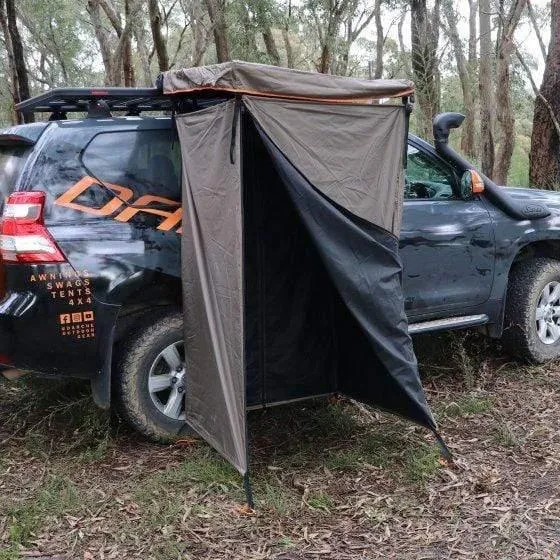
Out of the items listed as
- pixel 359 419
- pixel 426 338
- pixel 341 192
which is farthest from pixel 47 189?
pixel 426 338

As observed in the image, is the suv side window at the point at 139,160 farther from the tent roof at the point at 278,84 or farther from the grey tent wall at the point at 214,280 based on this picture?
the tent roof at the point at 278,84

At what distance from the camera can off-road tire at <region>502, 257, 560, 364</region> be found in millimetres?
5906

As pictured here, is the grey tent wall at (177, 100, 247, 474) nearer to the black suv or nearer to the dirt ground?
the black suv

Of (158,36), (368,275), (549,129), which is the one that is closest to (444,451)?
(368,275)

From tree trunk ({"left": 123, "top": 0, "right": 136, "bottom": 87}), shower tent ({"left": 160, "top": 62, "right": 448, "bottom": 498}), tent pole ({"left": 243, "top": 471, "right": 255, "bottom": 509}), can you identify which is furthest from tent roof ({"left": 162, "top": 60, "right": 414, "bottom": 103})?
tree trunk ({"left": 123, "top": 0, "right": 136, "bottom": 87})

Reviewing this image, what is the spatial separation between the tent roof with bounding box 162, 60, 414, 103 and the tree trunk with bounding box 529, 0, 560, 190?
22.1ft

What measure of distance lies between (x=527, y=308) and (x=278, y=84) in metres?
3.17

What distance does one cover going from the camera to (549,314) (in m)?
6.09

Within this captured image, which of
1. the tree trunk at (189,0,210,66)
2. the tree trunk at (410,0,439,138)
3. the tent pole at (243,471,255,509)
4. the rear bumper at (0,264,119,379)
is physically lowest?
the tent pole at (243,471,255,509)

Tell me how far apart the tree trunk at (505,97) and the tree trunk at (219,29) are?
5986mm

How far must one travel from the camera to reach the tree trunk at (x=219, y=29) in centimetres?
1371

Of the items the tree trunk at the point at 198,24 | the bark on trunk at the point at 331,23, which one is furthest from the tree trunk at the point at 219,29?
the tree trunk at the point at 198,24

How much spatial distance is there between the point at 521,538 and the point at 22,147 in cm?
338

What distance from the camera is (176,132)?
461cm
